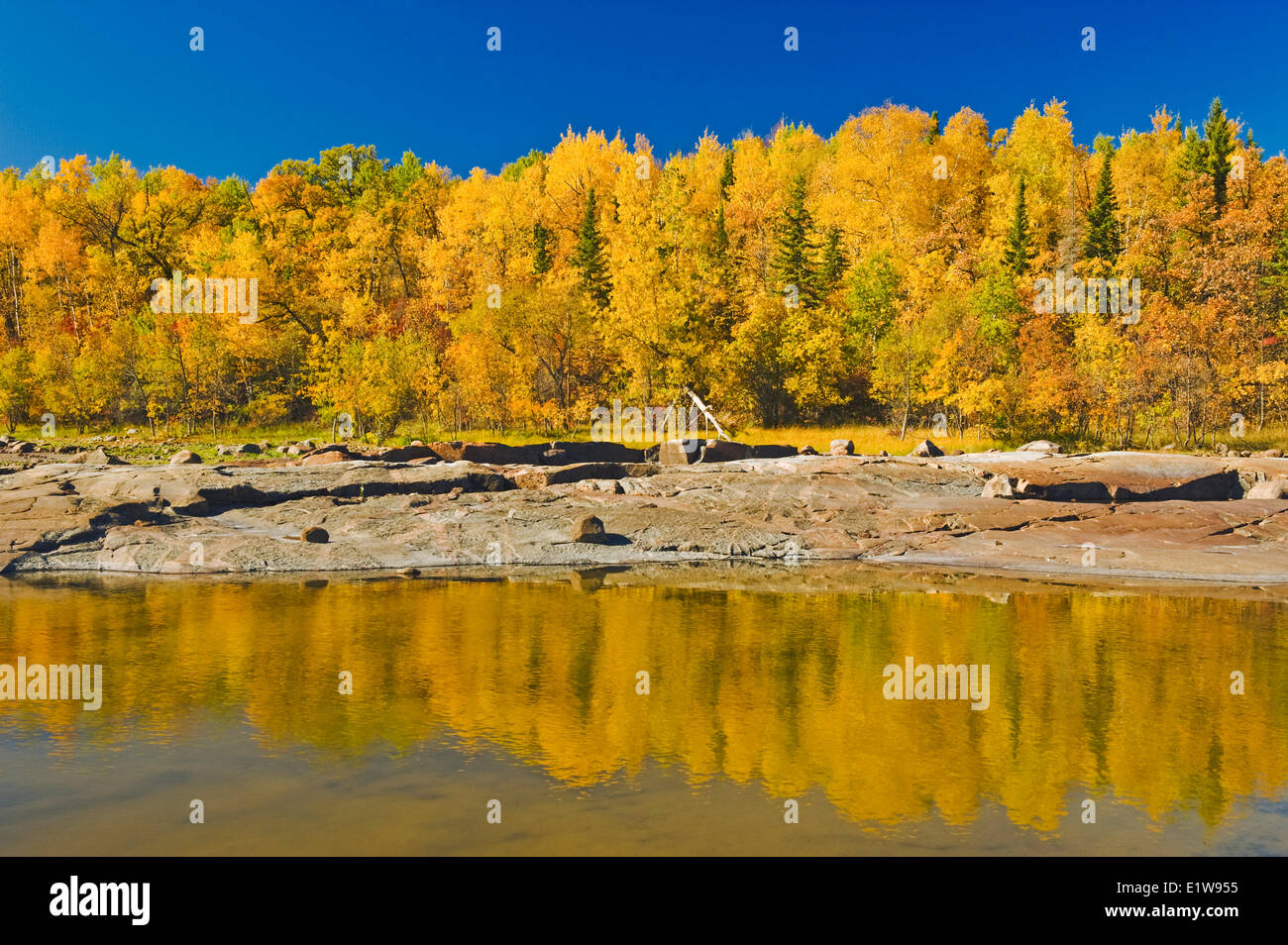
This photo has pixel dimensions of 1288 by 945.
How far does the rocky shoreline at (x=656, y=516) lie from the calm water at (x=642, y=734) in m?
6.62

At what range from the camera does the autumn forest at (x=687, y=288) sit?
56.1 meters

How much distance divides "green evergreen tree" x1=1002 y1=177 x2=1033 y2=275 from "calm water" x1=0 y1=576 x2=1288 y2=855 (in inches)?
1892

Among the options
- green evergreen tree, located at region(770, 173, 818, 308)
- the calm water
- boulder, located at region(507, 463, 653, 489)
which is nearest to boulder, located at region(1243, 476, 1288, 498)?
the calm water

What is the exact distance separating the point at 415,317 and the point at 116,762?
6106 centimetres

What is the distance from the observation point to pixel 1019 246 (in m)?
63.2

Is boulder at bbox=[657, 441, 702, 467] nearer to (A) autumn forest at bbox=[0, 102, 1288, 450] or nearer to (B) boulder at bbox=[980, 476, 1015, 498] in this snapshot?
(B) boulder at bbox=[980, 476, 1015, 498]

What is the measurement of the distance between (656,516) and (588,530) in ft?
10.5

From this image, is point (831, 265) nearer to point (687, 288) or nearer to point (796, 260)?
point (796, 260)

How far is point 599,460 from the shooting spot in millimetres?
41219

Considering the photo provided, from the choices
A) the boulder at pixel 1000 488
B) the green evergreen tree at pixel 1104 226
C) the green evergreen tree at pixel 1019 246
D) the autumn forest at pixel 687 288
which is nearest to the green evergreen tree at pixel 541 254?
the autumn forest at pixel 687 288

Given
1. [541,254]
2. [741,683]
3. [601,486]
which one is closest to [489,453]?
[601,486]

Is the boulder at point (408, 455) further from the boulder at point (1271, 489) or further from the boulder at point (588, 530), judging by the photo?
the boulder at point (1271, 489)
